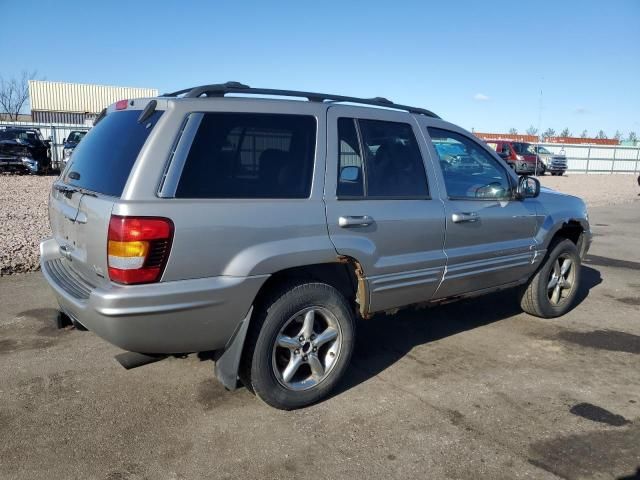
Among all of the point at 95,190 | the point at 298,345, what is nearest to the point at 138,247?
the point at 95,190

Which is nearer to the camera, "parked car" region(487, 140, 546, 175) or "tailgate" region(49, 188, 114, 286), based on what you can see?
"tailgate" region(49, 188, 114, 286)

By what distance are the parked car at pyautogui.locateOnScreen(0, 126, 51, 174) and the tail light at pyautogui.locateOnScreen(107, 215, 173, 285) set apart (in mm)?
19333

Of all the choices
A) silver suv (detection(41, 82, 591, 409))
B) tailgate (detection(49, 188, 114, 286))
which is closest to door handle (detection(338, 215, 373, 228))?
silver suv (detection(41, 82, 591, 409))

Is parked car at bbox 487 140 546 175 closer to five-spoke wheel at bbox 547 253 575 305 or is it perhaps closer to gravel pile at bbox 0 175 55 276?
gravel pile at bbox 0 175 55 276

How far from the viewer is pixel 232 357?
318 centimetres

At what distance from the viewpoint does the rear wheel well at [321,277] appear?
10.8 feet

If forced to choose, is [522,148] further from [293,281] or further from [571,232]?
[293,281]

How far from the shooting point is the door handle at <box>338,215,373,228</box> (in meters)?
3.43

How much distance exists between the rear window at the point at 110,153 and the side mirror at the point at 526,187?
3155 millimetres

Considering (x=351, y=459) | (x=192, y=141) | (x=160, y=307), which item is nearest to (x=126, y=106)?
(x=192, y=141)

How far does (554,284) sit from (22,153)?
1945 cm

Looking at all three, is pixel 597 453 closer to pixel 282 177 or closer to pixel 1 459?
pixel 282 177

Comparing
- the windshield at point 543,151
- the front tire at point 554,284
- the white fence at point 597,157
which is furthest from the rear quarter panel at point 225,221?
the white fence at point 597,157

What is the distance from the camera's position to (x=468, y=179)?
4484 mm
